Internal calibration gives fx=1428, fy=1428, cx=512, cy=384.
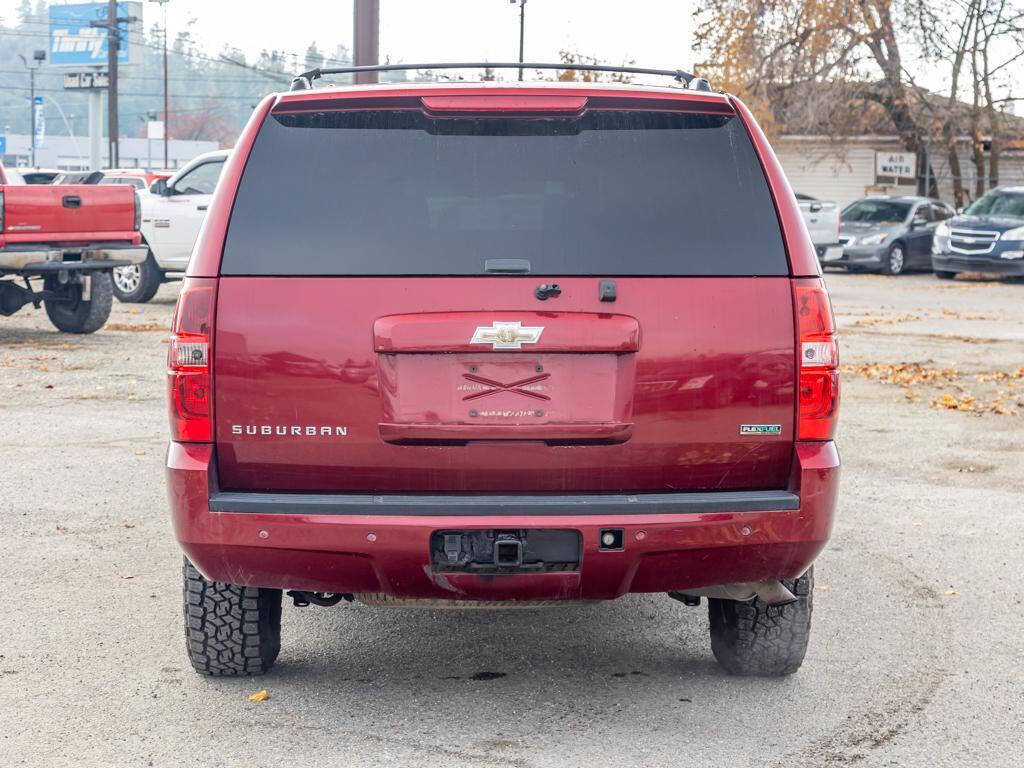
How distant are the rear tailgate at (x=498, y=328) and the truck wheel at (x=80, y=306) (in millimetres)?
11847

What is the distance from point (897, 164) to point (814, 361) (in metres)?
39.3

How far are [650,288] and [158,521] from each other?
12.6 feet

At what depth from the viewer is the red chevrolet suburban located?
397 cm

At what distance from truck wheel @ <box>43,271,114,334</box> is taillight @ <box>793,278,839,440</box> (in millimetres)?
12355

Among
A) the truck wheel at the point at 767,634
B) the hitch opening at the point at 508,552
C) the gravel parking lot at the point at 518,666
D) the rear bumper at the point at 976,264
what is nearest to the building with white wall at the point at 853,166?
the rear bumper at the point at 976,264

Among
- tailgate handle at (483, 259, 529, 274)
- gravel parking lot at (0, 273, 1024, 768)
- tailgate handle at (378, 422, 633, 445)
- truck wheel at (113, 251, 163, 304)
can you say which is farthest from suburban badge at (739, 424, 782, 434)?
truck wheel at (113, 251, 163, 304)

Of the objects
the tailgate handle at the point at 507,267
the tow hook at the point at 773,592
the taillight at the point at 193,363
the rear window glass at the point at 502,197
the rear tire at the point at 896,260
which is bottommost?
the rear tire at the point at 896,260

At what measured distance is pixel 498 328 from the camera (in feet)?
13.0

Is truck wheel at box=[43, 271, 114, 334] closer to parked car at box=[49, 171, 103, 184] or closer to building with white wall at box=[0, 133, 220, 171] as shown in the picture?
parked car at box=[49, 171, 103, 184]

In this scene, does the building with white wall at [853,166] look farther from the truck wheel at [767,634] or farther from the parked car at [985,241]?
the truck wheel at [767,634]

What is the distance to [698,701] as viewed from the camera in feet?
14.9

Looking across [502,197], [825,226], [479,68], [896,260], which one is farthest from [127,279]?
[896,260]

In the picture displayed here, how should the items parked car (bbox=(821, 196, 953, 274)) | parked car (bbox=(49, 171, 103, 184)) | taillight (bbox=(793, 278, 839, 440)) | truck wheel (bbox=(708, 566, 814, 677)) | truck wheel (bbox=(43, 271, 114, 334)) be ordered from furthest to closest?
parked car (bbox=(821, 196, 953, 274))
parked car (bbox=(49, 171, 103, 184))
truck wheel (bbox=(43, 271, 114, 334))
truck wheel (bbox=(708, 566, 814, 677))
taillight (bbox=(793, 278, 839, 440))

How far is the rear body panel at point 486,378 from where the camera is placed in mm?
3971
